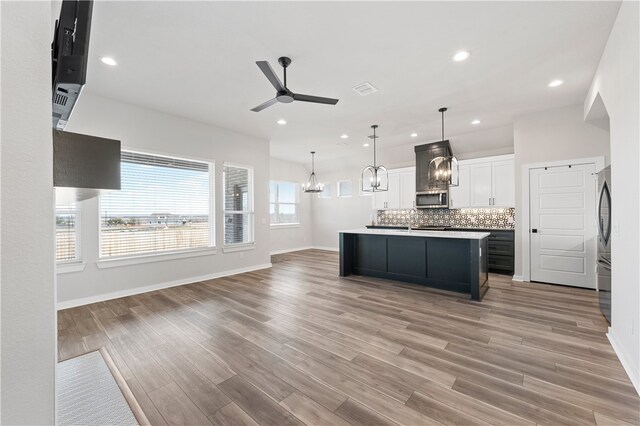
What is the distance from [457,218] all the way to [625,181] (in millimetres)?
4709

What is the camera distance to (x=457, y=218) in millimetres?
6863

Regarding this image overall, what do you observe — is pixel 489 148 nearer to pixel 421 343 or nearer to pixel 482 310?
pixel 482 310

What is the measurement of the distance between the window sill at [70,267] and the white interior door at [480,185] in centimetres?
740

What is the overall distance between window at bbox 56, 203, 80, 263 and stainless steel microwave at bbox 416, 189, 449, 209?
22.6 feet

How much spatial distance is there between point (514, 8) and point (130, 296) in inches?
232

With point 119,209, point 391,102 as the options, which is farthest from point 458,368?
point 119,209

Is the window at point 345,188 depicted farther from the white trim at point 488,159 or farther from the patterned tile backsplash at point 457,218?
the white trim at point 488,159

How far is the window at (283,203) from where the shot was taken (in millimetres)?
8836

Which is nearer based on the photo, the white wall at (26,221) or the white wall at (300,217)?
the white wall at (26,221)

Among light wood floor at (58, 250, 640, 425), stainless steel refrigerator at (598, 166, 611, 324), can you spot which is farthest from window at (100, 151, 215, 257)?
stainless steel refrigerator at (598, 166, 611, 324)

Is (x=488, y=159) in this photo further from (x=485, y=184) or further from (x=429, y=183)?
(x=429, y=183)

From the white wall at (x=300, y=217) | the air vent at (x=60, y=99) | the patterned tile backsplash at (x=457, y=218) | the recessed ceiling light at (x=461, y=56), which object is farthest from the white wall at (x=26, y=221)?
the white wall at (x=300, y=217)

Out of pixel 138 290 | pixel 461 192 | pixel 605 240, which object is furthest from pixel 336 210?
pixel 605 240

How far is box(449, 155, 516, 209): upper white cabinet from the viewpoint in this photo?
19.0 feet
